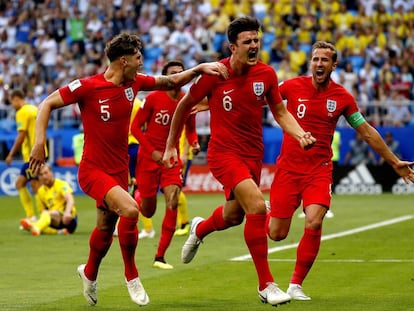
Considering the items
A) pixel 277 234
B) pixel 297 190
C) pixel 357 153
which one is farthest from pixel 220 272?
pixel 357 153

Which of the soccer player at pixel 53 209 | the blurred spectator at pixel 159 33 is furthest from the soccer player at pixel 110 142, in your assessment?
the blurred spectator at pixel 159 33

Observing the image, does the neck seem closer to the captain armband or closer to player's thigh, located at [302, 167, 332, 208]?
player's thigh, located at [302, 167, 332, 208]

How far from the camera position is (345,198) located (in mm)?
28781

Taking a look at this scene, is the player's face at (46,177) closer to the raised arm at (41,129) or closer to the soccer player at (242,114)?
the soccer player at (242,114)

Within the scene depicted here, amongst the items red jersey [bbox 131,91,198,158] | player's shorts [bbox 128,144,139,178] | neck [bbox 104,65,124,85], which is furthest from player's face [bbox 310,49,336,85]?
player's shorts [bbox 128,144,139,178]

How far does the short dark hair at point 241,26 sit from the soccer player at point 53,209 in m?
8.89

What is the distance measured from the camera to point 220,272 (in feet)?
46.1

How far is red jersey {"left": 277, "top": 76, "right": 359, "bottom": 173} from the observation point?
12.0m

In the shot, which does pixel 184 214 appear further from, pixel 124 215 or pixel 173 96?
pixel 124 215

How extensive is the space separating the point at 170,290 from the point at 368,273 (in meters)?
2.68

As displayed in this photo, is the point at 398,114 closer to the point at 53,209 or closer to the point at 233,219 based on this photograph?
the point at 53,209

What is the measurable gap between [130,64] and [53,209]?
30.5 feet

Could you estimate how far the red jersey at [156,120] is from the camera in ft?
51.7

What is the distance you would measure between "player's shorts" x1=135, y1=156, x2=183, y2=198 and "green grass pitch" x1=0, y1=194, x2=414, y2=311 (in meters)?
0.94
